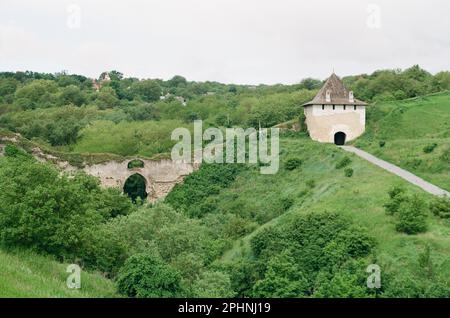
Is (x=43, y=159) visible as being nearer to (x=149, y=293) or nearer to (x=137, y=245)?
(x=137, y=245)

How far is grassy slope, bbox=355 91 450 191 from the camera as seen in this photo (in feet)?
94.1

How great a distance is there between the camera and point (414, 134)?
37594 mm

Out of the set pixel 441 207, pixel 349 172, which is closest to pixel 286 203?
pixel 349 172

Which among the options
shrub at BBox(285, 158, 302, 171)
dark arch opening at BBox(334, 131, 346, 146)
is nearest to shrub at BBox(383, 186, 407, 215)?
shrub at BBox(285, 158, 302, 171)

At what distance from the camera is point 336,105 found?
37812mm

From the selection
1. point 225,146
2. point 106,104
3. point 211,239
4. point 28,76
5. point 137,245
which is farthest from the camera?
point 28,76

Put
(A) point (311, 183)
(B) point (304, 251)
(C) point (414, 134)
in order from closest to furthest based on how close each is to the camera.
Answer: (B) point (304, 251) → (A) point (311, 183) → (C) point (414, 134)

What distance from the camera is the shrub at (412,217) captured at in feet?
68.8

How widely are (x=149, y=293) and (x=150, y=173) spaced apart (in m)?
25.7

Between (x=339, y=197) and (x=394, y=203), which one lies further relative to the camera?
(x=339, y=197)

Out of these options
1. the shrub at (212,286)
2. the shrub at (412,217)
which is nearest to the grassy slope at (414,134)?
the shrub at (412,217)

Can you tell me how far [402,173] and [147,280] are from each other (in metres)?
17.0

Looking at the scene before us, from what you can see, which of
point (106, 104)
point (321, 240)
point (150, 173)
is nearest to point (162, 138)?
point (150, 173)

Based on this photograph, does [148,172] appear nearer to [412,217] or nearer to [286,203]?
[286,203]
